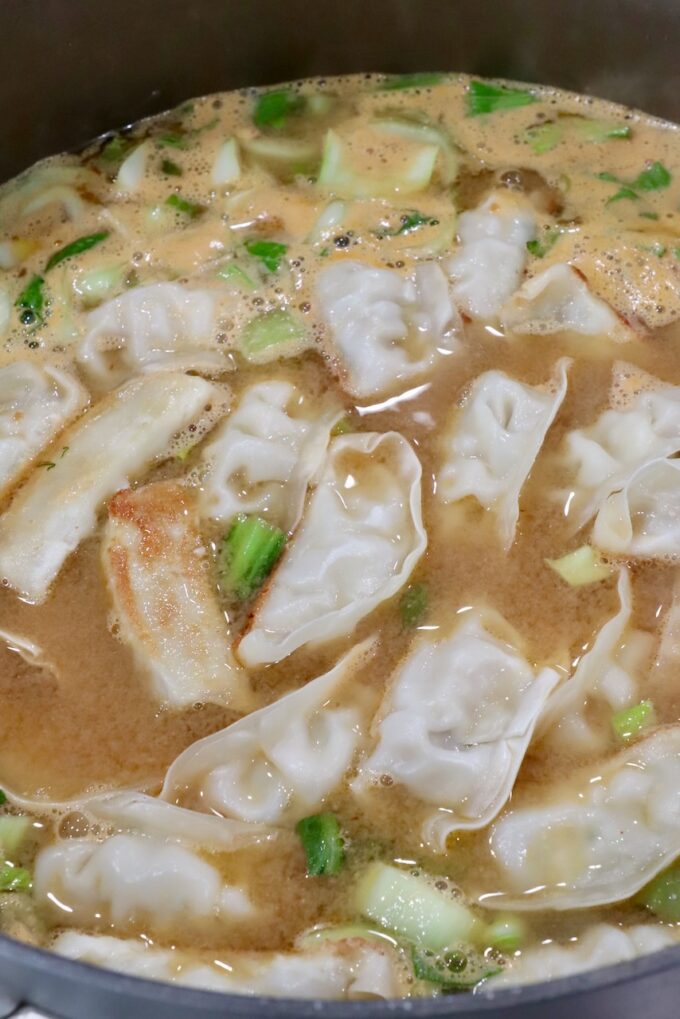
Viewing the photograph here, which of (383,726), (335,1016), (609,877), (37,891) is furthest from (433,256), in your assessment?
(335,1016)

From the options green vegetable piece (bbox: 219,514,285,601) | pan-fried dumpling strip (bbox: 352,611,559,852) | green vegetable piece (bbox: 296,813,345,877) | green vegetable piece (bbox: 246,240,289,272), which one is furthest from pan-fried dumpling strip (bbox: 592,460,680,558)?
green vegetable piece (bbox: 246,240,289,272)

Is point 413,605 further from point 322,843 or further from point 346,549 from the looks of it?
point 322,843

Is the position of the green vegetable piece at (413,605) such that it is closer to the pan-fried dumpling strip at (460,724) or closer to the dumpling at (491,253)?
the pan-fried dumpling strip at (460,724)

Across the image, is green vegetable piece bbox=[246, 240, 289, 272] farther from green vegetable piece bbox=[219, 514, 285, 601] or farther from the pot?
green vegetable piece bbox=[219, 514, 285, 601]

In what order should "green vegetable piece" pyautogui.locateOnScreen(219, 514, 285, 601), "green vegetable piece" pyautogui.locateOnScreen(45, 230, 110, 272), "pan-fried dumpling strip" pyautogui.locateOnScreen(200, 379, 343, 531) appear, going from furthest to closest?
"green vegetable piece" pyautogui.locateOnScreen(45, 230, 110, 272)
"pan-fried dumpling strip" pyautogui.locateOnScreen(200, 379, 343, 531)
"green vegetable piece" pyautogui.locateOnScreen(219, 514, 285, 601)

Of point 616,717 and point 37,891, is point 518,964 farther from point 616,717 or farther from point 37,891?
point 37,891

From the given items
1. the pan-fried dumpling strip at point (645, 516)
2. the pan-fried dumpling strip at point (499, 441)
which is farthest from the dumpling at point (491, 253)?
the pan-fried dumpling strip at point (645, 516)
